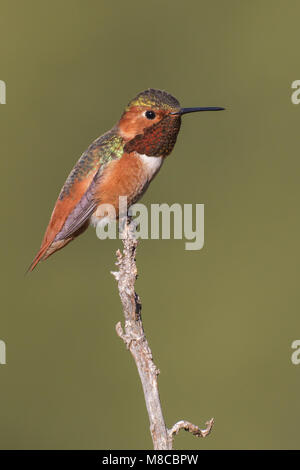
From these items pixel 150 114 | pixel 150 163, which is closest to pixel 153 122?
pixel 150 114

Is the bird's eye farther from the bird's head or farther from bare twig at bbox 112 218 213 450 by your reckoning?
bare twig at bbox 112 218 213 450

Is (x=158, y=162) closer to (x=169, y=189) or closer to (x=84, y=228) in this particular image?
(x=84, y=228)

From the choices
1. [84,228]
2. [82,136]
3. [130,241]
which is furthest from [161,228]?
[130,241]

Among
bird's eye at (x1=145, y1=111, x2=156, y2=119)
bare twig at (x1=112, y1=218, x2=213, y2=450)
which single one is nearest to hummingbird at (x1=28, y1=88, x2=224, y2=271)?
bird's eye at (x1=145, y1=111, x2=156, y2=119)

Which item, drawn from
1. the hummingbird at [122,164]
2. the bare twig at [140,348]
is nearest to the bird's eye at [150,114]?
the hummingbird at [122,164]

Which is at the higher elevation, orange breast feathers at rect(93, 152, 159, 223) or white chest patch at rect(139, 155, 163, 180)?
white chest patch at rect(139, 155, 163, 180)

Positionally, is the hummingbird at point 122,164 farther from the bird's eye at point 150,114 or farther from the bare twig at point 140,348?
the bare twig at point 140,348

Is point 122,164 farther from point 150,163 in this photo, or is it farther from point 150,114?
point 150,114
